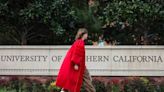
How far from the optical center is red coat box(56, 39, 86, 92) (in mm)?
8875

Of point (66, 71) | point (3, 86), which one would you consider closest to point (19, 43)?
point (3, 86)

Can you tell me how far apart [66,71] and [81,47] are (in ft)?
1.84

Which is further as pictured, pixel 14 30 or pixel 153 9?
pixel 14 30

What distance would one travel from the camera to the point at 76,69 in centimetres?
900

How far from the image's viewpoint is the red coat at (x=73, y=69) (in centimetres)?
888

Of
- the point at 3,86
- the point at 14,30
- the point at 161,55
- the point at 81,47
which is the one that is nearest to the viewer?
the point at 81,47

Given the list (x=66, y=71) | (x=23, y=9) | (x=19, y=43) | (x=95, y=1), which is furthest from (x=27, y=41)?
(x=66, y=71)

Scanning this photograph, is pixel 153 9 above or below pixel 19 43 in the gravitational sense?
above

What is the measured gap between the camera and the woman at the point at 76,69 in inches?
350

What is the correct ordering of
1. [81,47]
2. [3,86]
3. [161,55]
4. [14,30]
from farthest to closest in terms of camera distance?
[14,30] → [161,55] → [3,86] → [81,47]

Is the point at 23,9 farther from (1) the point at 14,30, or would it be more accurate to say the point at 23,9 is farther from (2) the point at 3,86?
(2) the point at 3,86

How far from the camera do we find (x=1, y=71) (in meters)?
15.3

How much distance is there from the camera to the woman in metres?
8.88

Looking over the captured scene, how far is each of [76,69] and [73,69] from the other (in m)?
0.09
